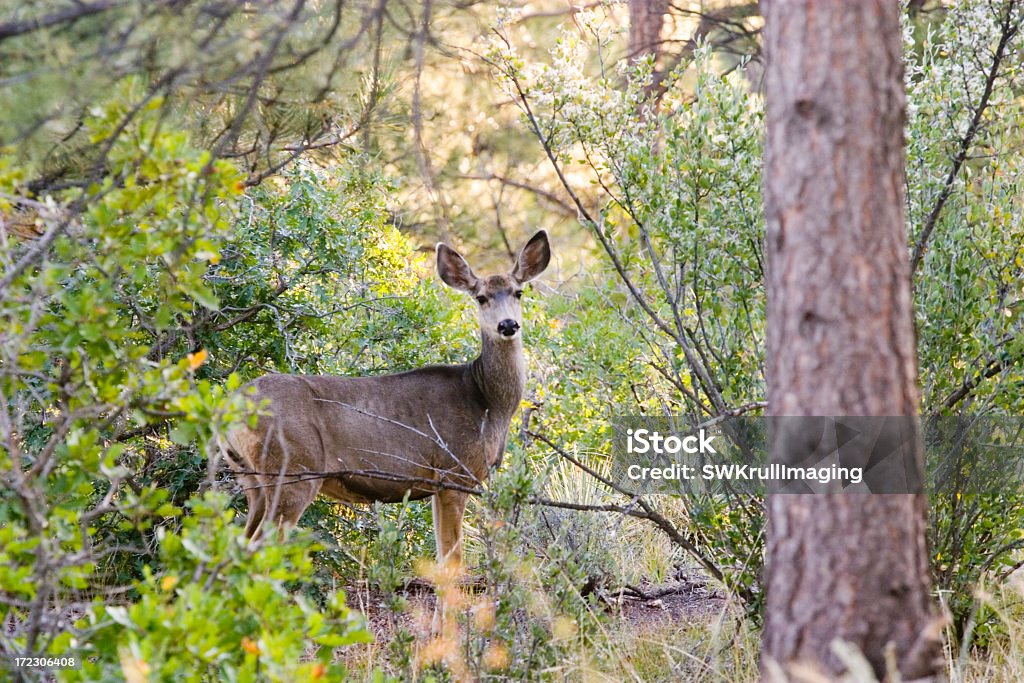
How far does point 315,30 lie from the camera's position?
5070mm

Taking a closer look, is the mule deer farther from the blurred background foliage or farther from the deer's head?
the blurred background foliage

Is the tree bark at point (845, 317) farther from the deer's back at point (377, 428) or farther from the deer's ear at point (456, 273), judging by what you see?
the deer's ear at point (456, 273)

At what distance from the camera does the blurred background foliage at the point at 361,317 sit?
365cm

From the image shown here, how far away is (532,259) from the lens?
750 centimetres

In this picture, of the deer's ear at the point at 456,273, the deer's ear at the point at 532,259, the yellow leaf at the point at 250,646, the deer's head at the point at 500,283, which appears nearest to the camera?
the yellow leaf at the point at 250,646

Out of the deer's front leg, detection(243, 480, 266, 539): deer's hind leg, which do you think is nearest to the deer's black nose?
the deer's front leg

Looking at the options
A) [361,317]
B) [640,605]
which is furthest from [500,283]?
[640,605]

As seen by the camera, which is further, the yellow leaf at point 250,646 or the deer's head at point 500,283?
the deer's head at point 500,283

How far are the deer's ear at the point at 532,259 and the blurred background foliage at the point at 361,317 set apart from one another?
631 mm

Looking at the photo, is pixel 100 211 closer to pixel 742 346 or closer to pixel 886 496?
pixel 886 496

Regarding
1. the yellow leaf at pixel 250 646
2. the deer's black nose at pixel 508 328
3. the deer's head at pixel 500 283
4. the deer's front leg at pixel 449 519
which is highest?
the deer's head at pixel 500 283

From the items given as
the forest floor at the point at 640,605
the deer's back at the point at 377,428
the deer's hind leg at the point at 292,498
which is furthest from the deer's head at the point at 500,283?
the forest floor at the point at 640,605

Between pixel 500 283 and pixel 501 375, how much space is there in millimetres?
624

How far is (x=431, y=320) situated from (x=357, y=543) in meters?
1.65
